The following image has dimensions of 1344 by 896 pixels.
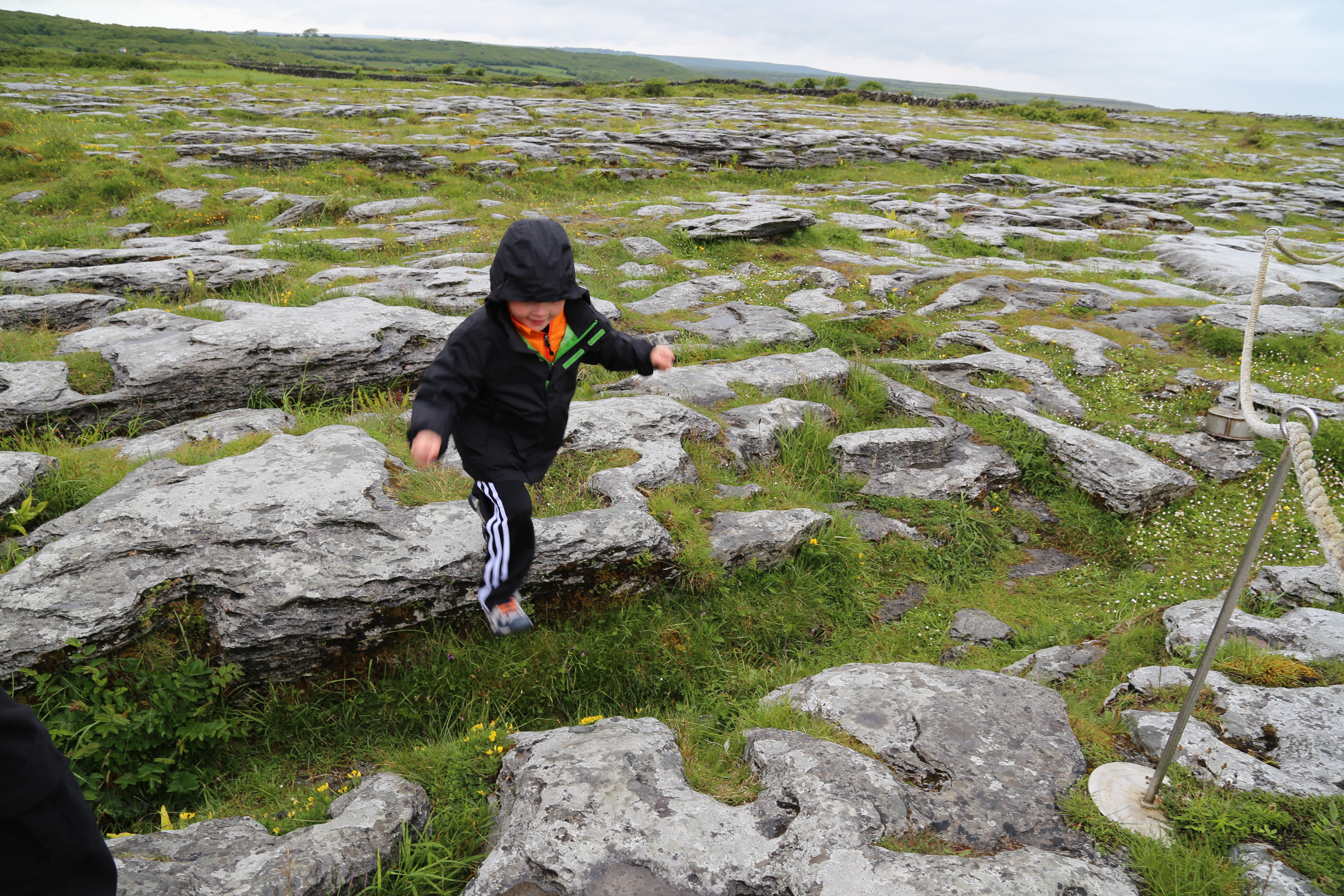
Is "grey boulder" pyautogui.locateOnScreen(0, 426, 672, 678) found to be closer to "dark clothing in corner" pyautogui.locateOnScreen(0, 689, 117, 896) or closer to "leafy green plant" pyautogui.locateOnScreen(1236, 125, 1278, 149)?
"dark clothing in corner" pyautogui.locateOnScreen(0, 689, 117, 896)

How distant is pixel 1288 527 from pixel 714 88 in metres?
63.0

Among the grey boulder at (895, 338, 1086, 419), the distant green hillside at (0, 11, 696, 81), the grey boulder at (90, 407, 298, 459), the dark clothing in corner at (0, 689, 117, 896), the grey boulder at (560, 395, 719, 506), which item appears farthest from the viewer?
the distant green hillside at (0, 11, 696, 81)

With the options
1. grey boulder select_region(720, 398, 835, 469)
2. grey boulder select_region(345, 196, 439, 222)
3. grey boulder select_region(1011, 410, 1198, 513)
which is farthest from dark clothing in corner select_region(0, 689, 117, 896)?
grey boulder select_region(345, 196, 439, 222)

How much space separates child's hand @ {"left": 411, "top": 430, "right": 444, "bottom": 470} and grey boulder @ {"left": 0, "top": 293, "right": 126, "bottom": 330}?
8.10 metres

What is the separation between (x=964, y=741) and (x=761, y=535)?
2400 millimetres

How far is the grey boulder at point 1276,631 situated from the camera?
14.8 ft

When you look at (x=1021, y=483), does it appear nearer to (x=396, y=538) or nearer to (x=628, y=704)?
(x=628, y=704)

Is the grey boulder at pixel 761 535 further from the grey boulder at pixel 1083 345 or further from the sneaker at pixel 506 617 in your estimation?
the grey boulder at pixel 1083 345

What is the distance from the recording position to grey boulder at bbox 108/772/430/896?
115 inches

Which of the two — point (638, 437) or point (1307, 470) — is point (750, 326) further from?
point (1307, 470)

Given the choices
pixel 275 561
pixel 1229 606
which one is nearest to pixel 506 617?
pixel 275 561

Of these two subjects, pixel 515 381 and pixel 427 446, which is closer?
pixel 427 446

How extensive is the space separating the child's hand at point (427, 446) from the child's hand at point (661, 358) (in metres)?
1.46

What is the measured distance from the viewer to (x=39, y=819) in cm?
179
